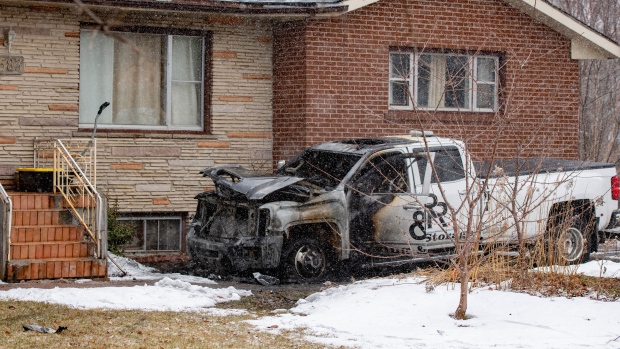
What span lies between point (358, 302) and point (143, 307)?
2.31 m

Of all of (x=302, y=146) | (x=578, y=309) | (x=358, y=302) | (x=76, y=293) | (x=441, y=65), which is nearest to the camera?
(x=578, y=309)

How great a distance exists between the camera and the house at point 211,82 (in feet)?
49.3

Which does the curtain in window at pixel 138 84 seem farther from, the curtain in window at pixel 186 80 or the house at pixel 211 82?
the curtain in window at pixel 186 80

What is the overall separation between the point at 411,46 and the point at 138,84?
4763mm

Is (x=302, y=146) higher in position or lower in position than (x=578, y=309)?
higher

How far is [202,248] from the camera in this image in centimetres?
1273

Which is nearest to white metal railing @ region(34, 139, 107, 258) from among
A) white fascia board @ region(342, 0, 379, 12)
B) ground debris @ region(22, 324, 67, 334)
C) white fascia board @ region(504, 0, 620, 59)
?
ground debris @ region(22, 324, 67, 334)

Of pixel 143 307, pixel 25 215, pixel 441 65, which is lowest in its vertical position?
pixel 143 307

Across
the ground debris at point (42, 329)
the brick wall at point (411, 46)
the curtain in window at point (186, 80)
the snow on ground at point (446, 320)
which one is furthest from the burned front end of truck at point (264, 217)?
the ground debris at point (42, 329)

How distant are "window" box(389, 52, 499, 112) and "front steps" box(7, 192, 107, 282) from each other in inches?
249

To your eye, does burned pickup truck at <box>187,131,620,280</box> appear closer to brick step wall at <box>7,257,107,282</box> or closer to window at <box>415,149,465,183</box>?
window at <box>415,149,465,183</box>

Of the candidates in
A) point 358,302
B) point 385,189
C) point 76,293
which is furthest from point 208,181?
point 358,302

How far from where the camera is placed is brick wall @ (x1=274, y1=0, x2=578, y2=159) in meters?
16.1

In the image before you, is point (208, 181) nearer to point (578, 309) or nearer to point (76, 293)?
point (76, 293)
